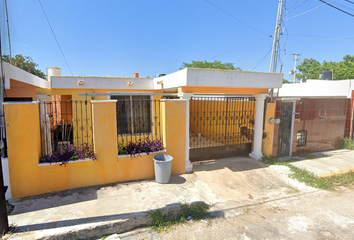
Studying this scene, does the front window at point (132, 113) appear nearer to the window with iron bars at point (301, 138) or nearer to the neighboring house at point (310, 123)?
the neighboring house at point (310, 123)

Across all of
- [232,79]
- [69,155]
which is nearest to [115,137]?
[69,155]

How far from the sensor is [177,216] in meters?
3.97

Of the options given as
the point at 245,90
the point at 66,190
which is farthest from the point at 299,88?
the point at 66,190

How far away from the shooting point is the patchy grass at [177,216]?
12.2 ft

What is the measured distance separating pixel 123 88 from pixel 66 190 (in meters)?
5.20

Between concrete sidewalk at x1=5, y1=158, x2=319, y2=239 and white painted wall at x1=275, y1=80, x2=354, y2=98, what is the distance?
6828 millimetres

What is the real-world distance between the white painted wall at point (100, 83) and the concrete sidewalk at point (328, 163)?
6.83m

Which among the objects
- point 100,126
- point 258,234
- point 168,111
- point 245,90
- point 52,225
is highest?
point 245,90

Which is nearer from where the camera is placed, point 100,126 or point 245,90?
point 100,126

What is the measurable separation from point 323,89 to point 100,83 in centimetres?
1159

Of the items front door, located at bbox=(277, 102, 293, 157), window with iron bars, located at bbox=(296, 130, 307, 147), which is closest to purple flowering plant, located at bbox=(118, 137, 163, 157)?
front door, located at bbox=(277, 102, 293, 157)

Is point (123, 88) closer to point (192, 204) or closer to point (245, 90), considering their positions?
point (245, 90)

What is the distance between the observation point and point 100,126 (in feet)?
15.4

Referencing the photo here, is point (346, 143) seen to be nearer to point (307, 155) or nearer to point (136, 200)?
point (307, 155)
